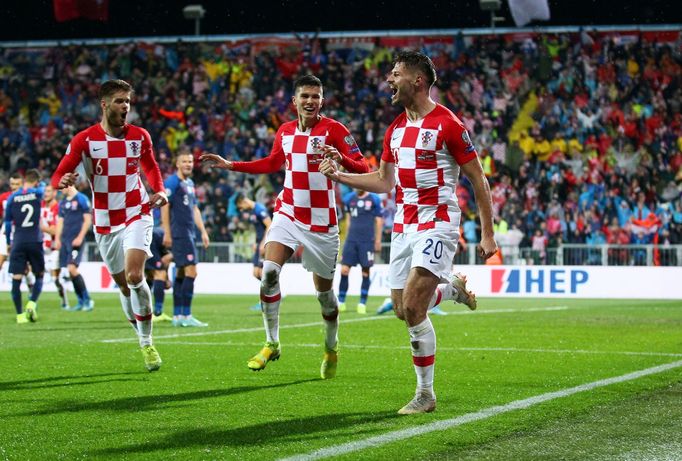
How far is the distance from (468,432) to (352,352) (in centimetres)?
486

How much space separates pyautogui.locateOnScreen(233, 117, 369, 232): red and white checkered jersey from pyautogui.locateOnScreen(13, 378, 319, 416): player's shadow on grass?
4.99 ft

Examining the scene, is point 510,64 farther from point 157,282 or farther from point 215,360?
point 215,360

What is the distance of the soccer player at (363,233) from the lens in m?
18.2

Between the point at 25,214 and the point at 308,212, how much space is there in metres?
8.21

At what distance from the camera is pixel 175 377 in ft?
28.0

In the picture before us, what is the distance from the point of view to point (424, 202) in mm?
6754

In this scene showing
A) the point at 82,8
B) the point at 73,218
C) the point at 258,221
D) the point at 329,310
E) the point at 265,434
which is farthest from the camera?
the point at 82,8

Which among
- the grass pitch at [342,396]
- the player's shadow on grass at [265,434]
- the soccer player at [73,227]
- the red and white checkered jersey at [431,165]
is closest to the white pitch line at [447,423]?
the grass pitch at [342,396]

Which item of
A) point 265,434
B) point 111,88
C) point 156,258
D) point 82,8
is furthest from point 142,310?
point 82,8

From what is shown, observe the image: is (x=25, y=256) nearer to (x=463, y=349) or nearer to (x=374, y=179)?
(x=463, y=349)

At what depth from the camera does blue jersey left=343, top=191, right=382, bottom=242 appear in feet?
59.6

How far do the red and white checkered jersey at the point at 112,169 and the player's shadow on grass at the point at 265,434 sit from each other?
330 cm

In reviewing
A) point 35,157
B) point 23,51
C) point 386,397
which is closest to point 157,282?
point 386,397

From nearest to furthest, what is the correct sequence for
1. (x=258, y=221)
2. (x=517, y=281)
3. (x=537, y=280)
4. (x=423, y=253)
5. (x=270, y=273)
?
1. (x=423, y=253)
2. (x=270, y=273)
3. (x=258, y=221)
4. (x=537, y=280)
5. (x=517, y=281)
